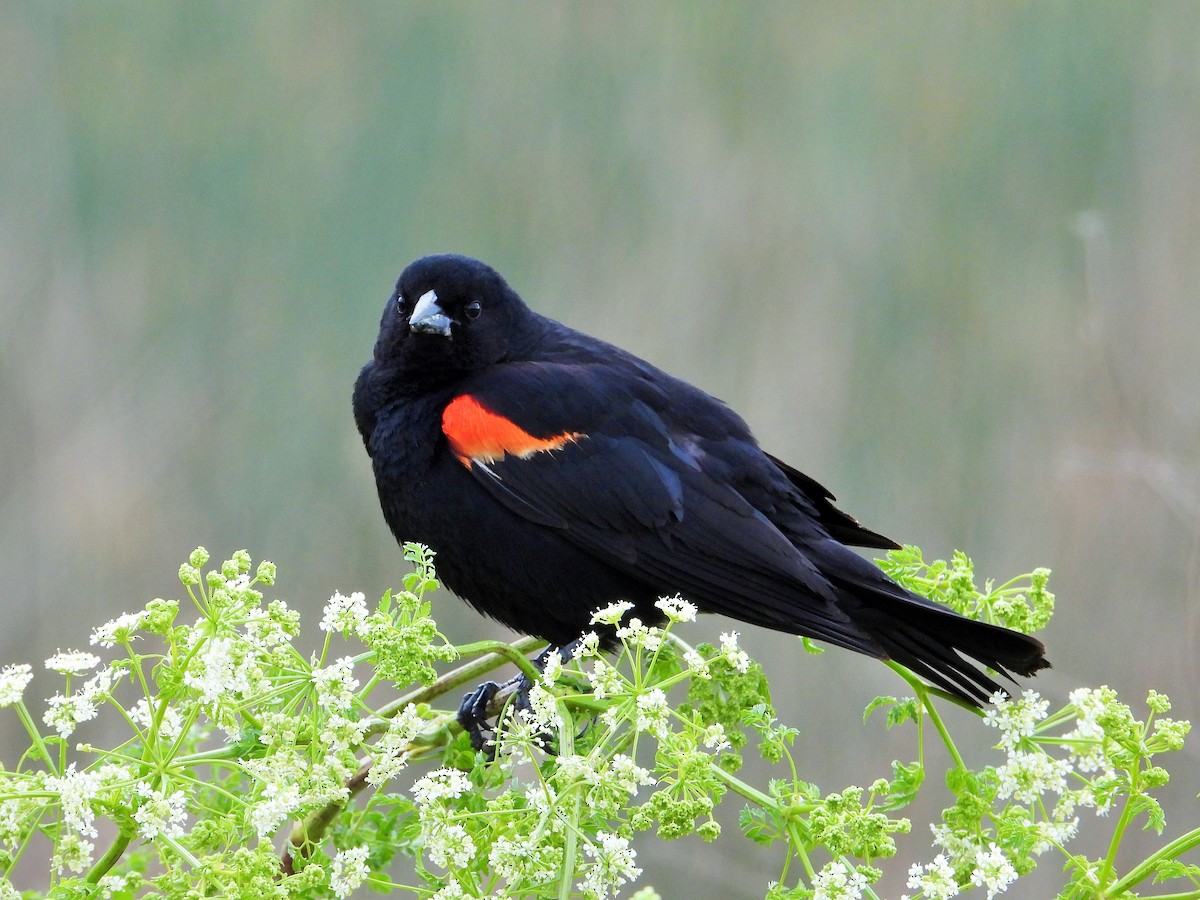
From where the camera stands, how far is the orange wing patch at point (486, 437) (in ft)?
8.38

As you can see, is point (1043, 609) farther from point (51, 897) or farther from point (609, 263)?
point (609, 263)

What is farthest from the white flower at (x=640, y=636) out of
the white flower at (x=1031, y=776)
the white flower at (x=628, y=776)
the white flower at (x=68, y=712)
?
the white flower at (x=68, y=712)

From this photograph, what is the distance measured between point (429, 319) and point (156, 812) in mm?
1738

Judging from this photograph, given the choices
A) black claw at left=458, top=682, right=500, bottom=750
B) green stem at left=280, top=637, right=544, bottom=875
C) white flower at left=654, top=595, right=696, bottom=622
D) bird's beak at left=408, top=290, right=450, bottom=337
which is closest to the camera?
white flower at left=654, top=595, right=696, bottom=622

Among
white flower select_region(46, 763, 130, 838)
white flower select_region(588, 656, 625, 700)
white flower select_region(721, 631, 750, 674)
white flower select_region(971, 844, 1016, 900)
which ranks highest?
white flower select_region(721, 631, 750, 674)

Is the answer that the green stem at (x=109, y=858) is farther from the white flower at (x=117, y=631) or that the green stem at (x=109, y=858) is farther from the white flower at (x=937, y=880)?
the white flower at (x=937, y=880)

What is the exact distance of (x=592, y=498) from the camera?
2.55 metres

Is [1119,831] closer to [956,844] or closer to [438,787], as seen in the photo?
[956,844]

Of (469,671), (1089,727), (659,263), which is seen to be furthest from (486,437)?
(659,263)

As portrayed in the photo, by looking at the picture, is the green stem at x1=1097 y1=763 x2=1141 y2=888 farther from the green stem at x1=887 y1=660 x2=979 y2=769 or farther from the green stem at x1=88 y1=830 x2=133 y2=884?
the green stem at x1=88 y1=830 x2=133 y2=884

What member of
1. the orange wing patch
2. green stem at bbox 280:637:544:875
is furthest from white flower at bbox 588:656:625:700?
the orange wing patch

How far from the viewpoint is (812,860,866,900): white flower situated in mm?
1166

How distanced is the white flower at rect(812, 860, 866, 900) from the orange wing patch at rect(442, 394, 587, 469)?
1.47 metres

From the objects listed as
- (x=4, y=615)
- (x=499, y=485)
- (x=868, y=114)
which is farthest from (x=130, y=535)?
(x=868, y=114)
